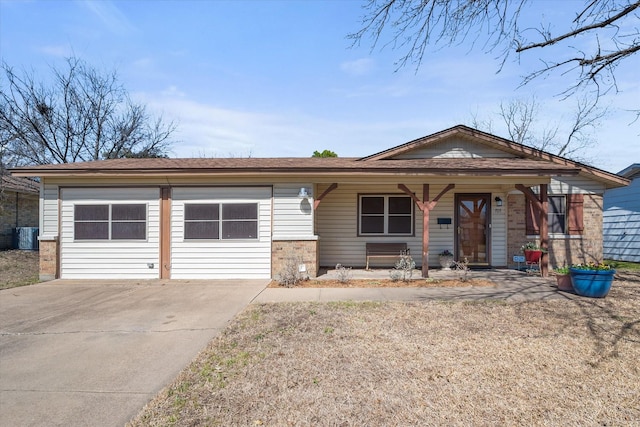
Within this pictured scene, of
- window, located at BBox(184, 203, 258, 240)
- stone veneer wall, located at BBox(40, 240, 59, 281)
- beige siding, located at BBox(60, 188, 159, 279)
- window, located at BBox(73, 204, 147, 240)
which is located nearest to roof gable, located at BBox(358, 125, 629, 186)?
window, located at BBox(184, 203, 258, 240)

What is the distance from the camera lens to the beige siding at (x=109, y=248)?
9453mm

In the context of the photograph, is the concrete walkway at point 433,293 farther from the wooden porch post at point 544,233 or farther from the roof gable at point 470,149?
the roof gable at point 470,149

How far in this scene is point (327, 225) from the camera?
1130 cm

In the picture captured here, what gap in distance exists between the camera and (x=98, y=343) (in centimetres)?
464

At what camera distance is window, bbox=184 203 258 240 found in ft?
30.8

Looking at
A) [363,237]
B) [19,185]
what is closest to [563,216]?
[363,237]

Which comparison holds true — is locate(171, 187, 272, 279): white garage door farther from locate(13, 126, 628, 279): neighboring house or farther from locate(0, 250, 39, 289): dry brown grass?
locate(0, 250, 39, 289): dry brown grass

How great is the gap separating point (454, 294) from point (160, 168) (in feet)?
24.9

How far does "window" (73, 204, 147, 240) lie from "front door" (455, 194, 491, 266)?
30.8 feet

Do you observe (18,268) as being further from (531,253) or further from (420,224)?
(531,253)

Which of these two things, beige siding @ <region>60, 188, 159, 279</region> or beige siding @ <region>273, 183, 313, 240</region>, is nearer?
beige siding @ <region>273, 183, 313, 240</region>

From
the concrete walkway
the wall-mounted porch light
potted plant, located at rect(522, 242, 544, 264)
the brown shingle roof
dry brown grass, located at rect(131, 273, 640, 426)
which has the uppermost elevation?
the brown shingle roof

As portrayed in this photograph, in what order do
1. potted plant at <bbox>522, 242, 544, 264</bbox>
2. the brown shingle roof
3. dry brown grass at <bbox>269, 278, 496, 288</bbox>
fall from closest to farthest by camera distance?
dry brown grass at <bbox>269, 278, 496, 288</bbox>, potted plant at <bbox>522, 242, 544, 264</bbox>, the brown shingle roof

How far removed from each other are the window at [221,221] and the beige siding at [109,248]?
934 millimetres
